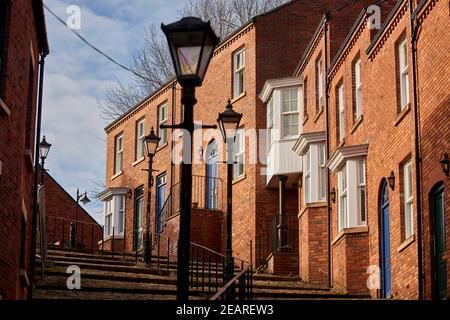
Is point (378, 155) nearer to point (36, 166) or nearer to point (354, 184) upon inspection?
point (354, 184)

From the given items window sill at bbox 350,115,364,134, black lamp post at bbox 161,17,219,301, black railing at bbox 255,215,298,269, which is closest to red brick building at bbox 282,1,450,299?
window sill at bbox 350,115,364,134

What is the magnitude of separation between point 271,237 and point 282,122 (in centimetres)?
354

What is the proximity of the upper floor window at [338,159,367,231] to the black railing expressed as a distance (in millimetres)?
6193

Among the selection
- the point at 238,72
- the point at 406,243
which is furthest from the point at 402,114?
the point at 238,72

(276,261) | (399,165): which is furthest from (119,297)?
(276,261)

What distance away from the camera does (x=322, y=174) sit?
31.0m

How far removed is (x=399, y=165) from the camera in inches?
949

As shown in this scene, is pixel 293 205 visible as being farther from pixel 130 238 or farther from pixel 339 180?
pixel 130 238

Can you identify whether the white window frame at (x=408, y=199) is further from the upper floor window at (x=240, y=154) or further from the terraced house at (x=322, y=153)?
the upper floor window at (x=240, y=154)

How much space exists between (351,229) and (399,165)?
3.29m

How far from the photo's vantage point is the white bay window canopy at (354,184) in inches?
1066

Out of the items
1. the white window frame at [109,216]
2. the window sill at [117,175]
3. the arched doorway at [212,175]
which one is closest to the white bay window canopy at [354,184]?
the arched doorway at [212,175]

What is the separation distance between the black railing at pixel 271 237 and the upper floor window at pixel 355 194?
6193mm

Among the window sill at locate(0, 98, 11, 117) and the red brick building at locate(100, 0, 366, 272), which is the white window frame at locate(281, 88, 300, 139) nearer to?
the red brick building at locate(100, 0, 366, 272)
